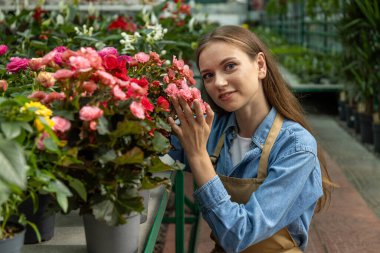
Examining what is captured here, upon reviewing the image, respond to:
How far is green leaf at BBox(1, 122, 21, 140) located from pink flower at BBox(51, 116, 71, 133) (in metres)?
0.10

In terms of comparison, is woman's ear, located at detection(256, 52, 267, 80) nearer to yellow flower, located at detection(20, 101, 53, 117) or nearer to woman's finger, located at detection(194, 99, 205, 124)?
woman's finger, located at detection(194, 99, 205, 124)

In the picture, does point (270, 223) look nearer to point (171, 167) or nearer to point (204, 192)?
point (204, 192)

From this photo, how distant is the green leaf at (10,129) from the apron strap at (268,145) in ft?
3.04

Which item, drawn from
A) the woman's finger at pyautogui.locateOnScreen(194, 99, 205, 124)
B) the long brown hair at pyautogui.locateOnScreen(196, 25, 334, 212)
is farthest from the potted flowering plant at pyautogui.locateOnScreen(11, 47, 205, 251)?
the long brown hair at pyautogui.locateOnScreen(196, 25, 334, 212)

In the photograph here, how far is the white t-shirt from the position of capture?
6.39 ft

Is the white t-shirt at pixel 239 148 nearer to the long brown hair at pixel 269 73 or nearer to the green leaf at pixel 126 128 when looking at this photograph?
the long brown hair at pixel 269 73

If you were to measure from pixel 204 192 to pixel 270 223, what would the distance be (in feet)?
0.64

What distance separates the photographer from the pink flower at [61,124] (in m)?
1.09

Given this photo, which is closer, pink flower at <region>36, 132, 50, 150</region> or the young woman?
pink flower at <region>36, 132, 50, 150</region>

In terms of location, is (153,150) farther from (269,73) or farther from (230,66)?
(269,73)

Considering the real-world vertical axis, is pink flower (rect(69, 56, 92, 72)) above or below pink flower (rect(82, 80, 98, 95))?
above

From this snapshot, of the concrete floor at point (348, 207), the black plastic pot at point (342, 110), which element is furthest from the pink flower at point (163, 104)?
the black plastic pot at point (342, 110)

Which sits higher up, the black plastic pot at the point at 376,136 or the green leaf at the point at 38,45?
the green leaf at the point at 38,45

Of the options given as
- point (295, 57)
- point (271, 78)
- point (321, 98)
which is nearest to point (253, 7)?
point (295, 57)
